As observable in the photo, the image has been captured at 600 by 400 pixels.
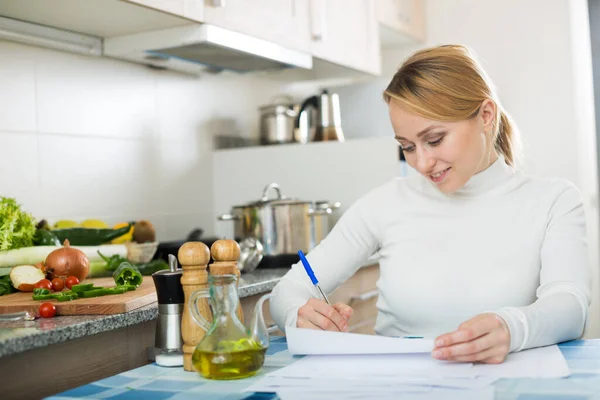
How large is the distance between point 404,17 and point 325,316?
2328mm

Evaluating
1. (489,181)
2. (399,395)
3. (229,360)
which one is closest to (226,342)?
(229,360)

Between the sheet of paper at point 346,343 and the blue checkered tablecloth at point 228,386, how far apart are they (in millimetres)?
36

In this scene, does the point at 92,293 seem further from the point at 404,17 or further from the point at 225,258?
the point at 404,17

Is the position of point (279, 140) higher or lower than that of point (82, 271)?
higher

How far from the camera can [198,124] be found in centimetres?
291

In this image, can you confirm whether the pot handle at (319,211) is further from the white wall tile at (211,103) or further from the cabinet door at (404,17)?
the cabinet door at (404,17)

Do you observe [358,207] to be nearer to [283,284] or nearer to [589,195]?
[283,284]

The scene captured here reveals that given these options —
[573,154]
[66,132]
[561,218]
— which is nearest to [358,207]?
[561,218]

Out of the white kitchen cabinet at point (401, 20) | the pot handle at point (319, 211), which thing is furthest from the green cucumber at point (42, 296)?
the white kitchen cabinet at point (401, 20)

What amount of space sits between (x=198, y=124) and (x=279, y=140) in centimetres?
38

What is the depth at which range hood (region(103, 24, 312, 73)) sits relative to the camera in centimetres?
216

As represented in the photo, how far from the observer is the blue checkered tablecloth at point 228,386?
3.11ft

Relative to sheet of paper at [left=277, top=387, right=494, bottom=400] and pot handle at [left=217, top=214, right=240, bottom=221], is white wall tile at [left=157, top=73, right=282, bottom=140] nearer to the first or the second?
pot handle at [left=217, top=214, right=240, bottom=221]

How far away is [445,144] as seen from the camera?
148 cm
